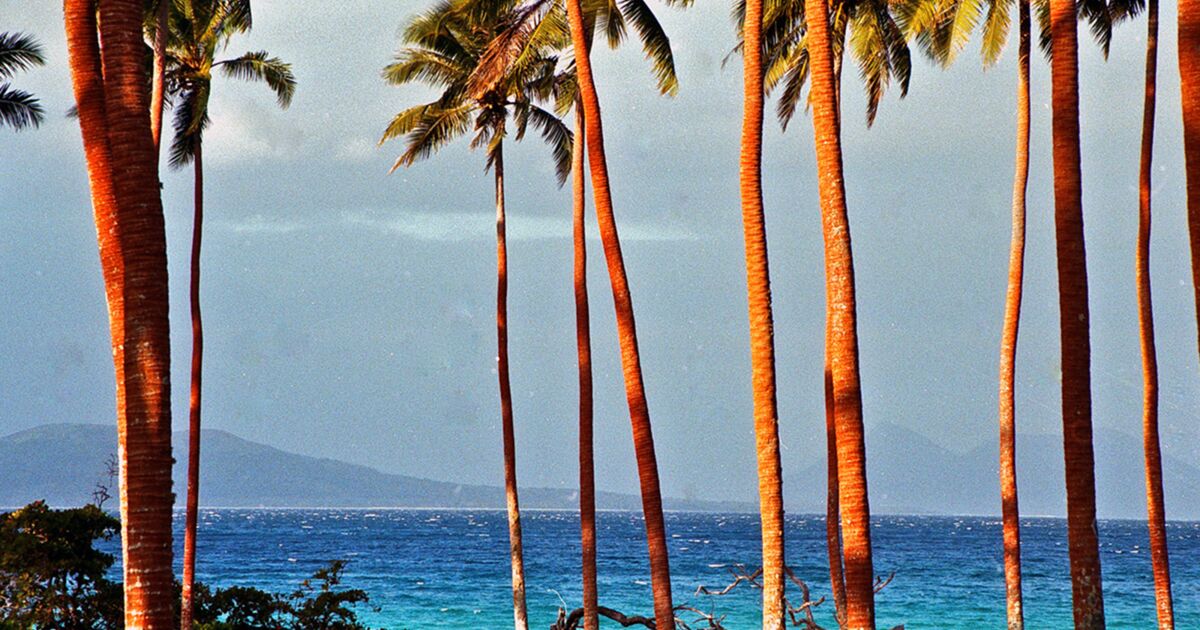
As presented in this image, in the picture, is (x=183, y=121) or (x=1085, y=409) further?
(x=183, y=121)

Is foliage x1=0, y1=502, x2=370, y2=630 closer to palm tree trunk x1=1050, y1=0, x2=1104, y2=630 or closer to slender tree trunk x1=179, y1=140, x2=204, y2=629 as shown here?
slender tree trunk x1=179, y1=140, x2=204, y2=629

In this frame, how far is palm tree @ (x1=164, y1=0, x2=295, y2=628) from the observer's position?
21844 mm

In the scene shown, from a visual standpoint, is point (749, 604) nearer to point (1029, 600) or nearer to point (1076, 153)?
point (1029, 600)

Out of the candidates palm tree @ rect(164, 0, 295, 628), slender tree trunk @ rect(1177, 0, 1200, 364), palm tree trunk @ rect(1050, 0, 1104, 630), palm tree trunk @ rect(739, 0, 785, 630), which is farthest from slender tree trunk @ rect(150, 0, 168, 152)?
slender tree trunk @ rect(1177, 0, 1200, 364)

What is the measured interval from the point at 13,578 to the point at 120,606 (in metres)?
1.59

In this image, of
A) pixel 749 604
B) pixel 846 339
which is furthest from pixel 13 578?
pixel 749 604

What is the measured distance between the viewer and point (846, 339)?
12164 mm

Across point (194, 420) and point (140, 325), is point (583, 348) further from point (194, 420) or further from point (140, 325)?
Answer: point (140, 325)

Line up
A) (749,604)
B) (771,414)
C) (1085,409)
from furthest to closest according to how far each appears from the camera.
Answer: (749,604), (771,414), (1085,409)

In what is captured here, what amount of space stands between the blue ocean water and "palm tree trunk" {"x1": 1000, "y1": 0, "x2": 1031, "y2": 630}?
1478 centimetres

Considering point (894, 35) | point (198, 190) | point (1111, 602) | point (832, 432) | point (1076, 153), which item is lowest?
point (1111, 602)

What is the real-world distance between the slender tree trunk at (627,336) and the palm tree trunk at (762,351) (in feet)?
6.11

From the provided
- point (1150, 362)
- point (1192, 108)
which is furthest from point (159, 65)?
point (1150, 362)

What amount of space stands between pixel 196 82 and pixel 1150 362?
1805 cm
